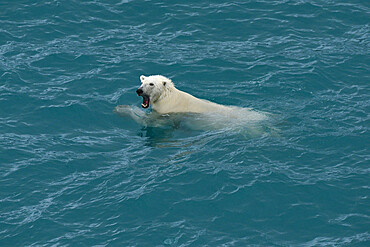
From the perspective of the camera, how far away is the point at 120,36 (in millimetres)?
28938

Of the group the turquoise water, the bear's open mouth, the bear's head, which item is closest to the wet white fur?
the bear's head

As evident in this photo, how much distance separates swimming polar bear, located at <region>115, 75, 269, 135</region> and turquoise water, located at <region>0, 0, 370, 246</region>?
43 cm

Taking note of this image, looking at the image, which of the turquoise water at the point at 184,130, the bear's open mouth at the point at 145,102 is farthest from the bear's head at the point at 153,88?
the turquoise water at the point at 184,130

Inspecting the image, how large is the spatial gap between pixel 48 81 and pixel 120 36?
14.4 ft

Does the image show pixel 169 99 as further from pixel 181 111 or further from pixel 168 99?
pixel 181 111

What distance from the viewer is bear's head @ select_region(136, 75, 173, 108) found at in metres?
24.0

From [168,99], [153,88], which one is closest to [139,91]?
[153,88]

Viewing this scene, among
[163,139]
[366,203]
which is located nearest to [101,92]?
[163,139]

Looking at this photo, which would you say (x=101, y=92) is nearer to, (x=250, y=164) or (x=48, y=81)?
(x=48, y=81)

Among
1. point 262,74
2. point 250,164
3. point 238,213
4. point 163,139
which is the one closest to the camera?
point 238,213

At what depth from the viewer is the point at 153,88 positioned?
79.3 feet

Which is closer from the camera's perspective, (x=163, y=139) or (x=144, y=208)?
(x=144, y=208)

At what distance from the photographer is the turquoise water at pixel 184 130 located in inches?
706

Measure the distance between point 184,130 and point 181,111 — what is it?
1.31m
